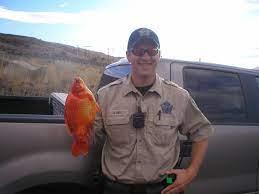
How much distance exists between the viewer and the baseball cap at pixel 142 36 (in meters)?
3.32

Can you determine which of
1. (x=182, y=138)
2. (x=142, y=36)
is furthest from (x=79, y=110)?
(x=182, y=138)

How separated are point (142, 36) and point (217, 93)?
1.65 meters

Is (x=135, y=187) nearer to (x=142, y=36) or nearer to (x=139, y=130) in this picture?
(x=139, y=130)

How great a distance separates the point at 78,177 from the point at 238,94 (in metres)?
2.08

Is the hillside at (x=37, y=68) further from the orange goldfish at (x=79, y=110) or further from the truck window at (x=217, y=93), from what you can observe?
the orange goldfish at (x=79, y=110)

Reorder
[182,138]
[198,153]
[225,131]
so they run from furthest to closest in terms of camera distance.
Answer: [225,131]
[182,138]
[198,153]

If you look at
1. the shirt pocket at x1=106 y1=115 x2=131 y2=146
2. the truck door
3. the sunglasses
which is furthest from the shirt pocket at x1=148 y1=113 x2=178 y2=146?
the truck door

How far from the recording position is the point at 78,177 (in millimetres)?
3658

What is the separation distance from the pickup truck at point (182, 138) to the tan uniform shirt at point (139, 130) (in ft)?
1.30

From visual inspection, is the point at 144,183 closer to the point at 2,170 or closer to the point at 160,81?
the point at 160,81

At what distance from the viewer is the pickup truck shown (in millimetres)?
3410

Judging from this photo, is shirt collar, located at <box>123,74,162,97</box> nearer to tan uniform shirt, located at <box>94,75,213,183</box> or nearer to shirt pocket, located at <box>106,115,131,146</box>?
tan uniform shirt, located at <box>94,75,213,183</box>

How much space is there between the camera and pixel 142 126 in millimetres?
3227

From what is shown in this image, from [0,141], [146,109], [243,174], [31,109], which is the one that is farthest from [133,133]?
[31,109]
